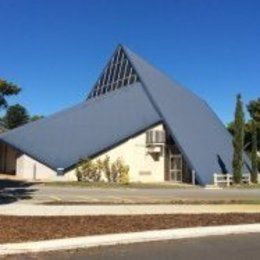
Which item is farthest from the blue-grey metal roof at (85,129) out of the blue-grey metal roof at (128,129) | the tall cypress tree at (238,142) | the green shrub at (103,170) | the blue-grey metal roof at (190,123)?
the tall cypress tree at (238,142)

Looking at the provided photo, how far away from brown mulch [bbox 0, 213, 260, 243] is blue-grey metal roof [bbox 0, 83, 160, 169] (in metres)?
21.3

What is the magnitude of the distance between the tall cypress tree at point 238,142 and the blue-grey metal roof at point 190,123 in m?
1.34

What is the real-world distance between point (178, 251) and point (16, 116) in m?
100

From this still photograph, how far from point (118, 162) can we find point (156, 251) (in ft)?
92.7

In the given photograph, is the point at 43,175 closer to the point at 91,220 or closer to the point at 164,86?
the point at 164,86

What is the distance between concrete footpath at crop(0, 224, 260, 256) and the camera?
11562 mm

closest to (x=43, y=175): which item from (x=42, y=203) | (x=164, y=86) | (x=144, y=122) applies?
(x=144, y=122)

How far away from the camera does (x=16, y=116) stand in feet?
360

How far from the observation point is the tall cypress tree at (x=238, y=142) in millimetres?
39688

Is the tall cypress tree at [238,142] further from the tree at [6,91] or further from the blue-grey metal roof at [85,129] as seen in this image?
the tree at [6,91]

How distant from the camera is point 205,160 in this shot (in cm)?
4081

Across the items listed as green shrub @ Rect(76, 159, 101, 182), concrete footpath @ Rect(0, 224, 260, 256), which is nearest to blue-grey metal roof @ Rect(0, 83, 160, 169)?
green shrub @ Rect(76, 159, 101, 182)

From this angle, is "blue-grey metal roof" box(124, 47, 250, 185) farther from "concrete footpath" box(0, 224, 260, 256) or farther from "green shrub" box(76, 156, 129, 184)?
"concrete footpath" box(0, 224, 260, 256)

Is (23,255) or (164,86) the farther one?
(164,86)
